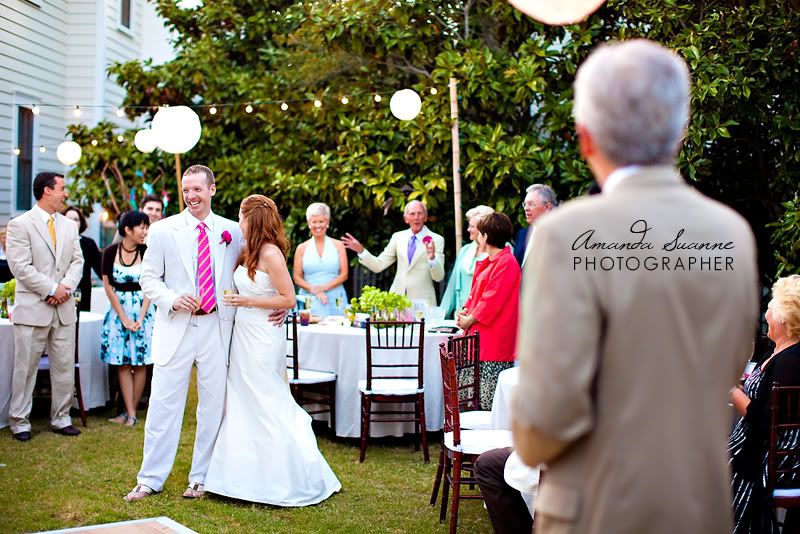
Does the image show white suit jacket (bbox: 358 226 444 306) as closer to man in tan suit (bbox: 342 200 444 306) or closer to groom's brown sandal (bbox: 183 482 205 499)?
man in tan suit (bbox: 342 200 444 306)

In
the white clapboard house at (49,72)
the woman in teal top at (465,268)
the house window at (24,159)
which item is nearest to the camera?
the woman in teal top at (465,268)

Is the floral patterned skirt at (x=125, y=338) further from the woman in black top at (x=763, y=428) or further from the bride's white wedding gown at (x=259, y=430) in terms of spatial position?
the woman in black top at (x=763, y=428)

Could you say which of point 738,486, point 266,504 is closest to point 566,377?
point 738,486

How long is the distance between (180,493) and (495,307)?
2.17m

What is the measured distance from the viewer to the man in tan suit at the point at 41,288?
625 cm

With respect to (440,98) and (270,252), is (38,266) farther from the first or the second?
(440,98)

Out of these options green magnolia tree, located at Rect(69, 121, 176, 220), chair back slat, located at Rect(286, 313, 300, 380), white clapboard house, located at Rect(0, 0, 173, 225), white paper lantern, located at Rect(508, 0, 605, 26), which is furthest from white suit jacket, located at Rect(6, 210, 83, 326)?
green magnolia tree, located at Rect(69, 121, 176, 220)

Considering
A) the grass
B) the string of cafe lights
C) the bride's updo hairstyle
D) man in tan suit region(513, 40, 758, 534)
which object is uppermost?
the string of cafe lights

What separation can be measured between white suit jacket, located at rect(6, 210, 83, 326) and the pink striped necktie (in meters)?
1.96

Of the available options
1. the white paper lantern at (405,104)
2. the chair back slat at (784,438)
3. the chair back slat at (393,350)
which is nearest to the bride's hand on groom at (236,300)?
the chair back slat at (393,350)

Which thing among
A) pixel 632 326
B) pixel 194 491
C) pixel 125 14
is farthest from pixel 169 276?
→ pixel 125 14

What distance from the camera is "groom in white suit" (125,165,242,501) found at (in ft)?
16.0

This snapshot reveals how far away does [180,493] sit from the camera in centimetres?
510

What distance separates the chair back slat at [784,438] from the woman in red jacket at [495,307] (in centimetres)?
184
